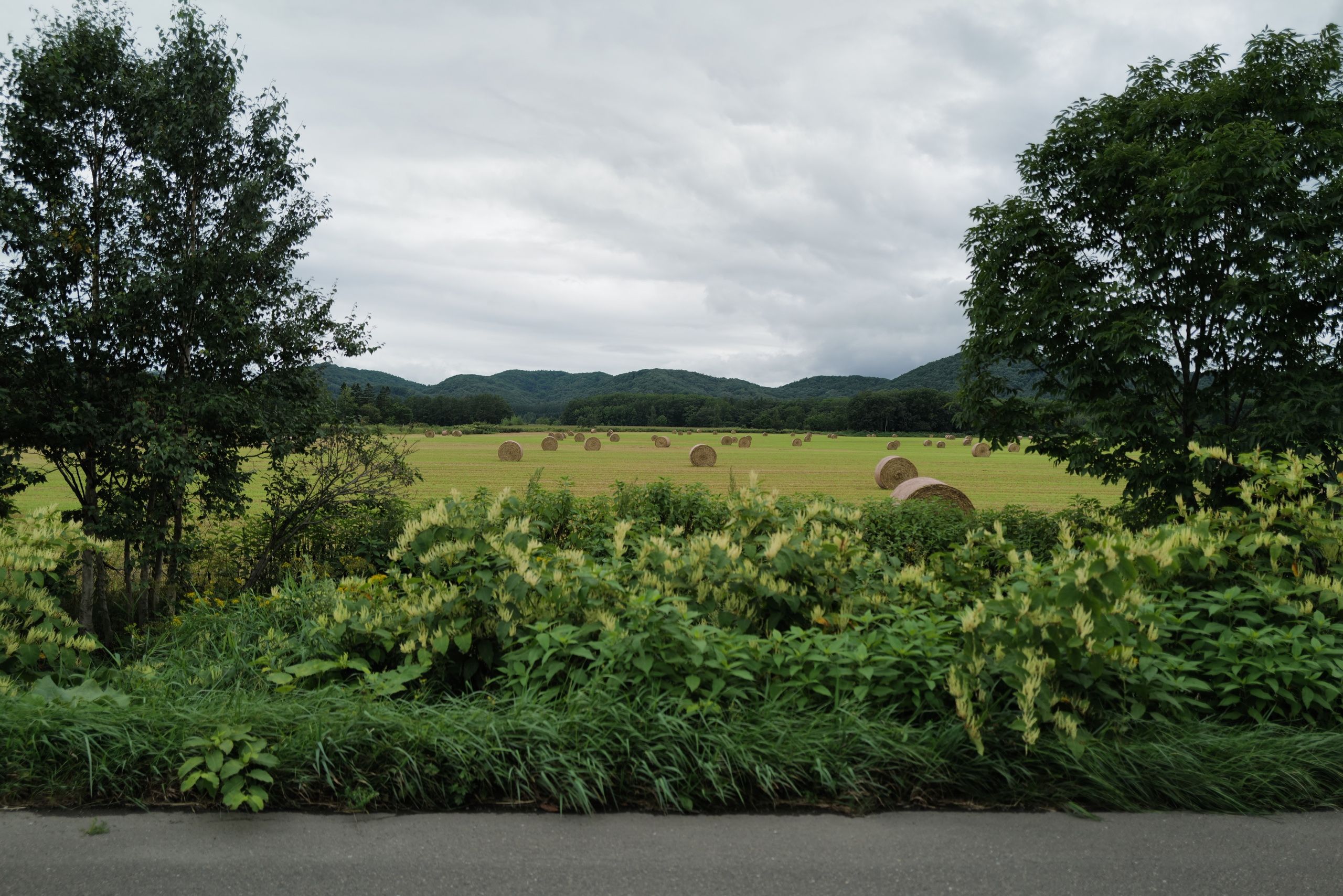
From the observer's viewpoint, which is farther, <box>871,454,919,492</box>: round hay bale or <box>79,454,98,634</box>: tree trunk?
<box>871,454,919,492</box>: round hay bale

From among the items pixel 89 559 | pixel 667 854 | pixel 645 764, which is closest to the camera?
pixel 667 854

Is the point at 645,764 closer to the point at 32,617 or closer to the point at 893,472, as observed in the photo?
the point at 32,617

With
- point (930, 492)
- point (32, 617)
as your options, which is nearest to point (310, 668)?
point (32, 617)

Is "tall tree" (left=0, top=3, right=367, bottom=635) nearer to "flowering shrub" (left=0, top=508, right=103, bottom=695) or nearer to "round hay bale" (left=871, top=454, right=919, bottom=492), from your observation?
"flowering shrub" (left=0, top=508, right=103, bottom=695)

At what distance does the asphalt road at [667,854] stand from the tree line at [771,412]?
79.7m

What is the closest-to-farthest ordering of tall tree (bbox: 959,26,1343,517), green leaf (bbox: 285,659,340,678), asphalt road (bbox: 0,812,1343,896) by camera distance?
asphalt road (bbox: 0,812,1343,896) → green leaf (bbox: 285,659,340,678) → tall tree (bbox: 959,26,1343,517)

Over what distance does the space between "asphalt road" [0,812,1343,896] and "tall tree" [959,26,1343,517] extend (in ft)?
19.7

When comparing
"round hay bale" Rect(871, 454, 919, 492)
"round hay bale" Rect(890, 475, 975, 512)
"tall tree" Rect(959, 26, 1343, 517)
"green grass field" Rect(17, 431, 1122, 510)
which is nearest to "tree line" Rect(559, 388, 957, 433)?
"green grass field" Rect(17, 431, 1122, 510)

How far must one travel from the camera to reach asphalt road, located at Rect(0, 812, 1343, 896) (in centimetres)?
250

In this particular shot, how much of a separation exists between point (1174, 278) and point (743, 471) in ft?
75.8

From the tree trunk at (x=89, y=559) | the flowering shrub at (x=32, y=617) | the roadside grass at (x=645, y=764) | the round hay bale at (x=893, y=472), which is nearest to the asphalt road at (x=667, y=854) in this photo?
the roadside grass at (x=645, y=764)

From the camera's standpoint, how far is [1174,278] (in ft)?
27.3

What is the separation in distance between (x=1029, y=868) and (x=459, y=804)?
2.07 meters

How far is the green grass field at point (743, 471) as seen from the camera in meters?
20.0
